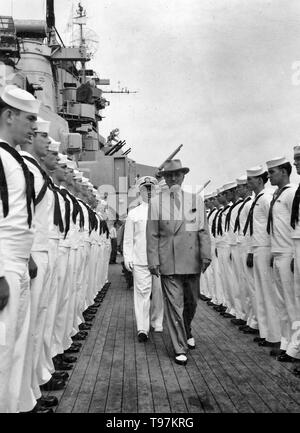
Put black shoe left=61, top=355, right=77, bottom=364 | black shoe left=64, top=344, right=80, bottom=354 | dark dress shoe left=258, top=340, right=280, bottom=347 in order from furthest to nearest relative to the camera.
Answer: dark dress shoe left=258, top=340, right=280, bottom=347
black shoe left=64, top=344, right=80, bottom=354
black shoe left=61, top=355, right=77, bottom=364

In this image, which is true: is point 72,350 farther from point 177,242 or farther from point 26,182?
point 26,182

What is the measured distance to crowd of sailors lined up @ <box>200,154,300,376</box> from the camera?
19.1 ft

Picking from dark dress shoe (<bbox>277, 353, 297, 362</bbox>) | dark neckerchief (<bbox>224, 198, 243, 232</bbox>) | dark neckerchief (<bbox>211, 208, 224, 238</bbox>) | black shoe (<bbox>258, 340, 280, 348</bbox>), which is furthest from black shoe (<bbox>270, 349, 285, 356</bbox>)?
dark neckerchief (<bbox>211, 208, 224, 238</bbox>)

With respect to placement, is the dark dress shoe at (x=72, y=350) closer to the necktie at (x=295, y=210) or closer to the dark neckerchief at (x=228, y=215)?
the necktie at (x=295, y=210)

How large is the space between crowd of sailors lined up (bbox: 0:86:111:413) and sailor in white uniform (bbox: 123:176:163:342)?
96 centimetres

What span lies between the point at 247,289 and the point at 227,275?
1104mm

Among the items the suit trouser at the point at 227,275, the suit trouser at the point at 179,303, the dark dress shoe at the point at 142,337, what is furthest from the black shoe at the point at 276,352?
the suit trouser at the point at 227,275

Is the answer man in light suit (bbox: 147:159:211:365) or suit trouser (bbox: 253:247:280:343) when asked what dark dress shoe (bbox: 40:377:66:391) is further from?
suit trouser (bbox: 253:247:280:343)

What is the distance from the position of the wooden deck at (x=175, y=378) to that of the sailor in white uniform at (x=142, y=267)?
0.33m

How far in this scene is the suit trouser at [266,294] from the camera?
667 centimetres

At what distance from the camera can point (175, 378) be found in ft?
17.0

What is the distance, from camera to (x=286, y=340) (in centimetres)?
600

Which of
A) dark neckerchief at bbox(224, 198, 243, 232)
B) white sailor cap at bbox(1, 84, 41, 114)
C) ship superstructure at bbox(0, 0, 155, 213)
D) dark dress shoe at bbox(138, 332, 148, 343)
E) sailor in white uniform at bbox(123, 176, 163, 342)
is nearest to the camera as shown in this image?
white sailor cap at bbox(1, 84, 41, 114)

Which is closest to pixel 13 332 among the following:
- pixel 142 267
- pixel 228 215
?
pixel 142 267
